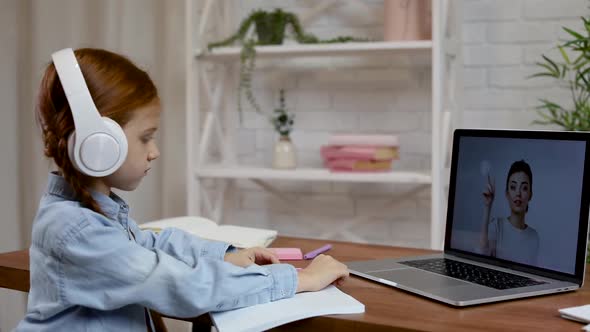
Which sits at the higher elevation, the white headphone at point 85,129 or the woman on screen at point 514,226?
the white headphone at point 85,129

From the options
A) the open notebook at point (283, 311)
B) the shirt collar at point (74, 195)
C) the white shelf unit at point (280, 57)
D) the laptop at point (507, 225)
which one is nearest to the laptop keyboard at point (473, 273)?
the laptop at point (507, 225)

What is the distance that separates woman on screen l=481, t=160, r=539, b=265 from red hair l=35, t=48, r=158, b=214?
2.14 ft

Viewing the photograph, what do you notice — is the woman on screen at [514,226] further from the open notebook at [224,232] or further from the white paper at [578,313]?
the open notebook at [224,232]

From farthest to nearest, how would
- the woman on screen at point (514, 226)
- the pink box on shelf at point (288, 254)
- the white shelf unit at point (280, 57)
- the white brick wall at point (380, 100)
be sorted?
1. the white brick wall at point (380, 100)
2. the white shelf unit at point (280, 57)
3. the pink box on shelf at point (288, 254)
4. the woman on screen at point (514, 226)

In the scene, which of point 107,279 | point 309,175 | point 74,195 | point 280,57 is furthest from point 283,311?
point 280,57

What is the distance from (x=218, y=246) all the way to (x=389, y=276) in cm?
34

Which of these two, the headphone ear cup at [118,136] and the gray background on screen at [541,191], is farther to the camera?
the gray background on screen at [541,191]

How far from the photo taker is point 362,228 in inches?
101

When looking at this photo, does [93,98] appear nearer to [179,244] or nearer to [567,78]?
[179,244]

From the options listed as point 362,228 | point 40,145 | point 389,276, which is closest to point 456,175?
point 389,276

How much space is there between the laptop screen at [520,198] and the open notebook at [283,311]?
35cm

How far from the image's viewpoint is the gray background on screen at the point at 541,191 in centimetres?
115

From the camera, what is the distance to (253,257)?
1.30 m

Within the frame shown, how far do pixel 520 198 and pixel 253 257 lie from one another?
0.49 m
